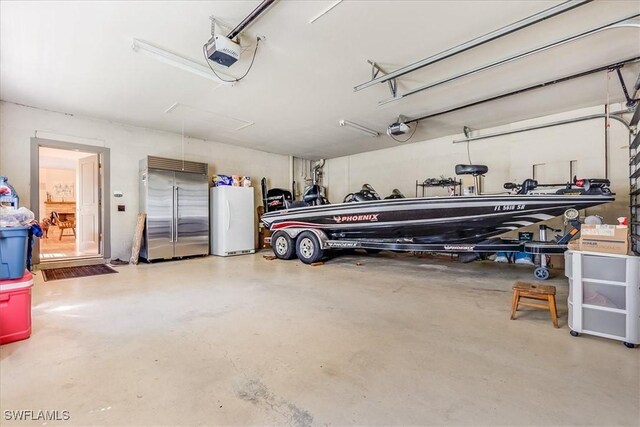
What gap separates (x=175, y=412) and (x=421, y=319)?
6.77ft

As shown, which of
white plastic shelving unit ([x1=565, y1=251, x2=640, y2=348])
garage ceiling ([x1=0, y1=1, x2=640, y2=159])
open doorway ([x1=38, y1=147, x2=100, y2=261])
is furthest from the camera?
Result: open doorway ([x1=38, y1=147, x2=100, y2=261])

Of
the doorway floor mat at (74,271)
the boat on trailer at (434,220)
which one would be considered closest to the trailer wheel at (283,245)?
the boat on trailer at (434,220)

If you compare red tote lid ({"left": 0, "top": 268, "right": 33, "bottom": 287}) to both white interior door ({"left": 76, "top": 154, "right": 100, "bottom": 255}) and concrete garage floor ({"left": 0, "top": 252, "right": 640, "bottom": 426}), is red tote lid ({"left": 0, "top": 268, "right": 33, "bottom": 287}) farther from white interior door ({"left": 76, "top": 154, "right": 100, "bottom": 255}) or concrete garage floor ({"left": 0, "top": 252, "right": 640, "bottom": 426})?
white interior door ({"left": 76, "top": 154, "right": 100, "bottom": 255})

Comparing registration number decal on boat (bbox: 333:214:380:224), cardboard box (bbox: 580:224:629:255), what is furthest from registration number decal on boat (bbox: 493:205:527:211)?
registration number decal on boat (bbox: 333:214:380:224)

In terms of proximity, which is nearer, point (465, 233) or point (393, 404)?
point (393, 404)

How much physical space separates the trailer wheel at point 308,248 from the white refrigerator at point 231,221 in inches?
69.2

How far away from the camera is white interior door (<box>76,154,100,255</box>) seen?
577cm

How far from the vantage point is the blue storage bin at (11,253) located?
2.14 meters

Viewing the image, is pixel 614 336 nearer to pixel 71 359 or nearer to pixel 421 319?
pixel 421 319

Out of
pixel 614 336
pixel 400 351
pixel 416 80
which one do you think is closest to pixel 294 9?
pixel 416 80

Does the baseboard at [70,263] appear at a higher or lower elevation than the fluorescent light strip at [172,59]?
lower

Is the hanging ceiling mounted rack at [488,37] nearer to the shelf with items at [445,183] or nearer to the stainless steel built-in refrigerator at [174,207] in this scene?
the shelf with items at [445,183]

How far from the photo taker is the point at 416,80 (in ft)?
13.2

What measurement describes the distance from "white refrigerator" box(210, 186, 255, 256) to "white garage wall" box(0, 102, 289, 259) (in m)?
1.07
